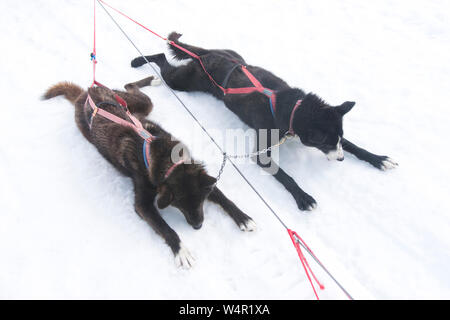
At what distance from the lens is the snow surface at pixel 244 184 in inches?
94.9

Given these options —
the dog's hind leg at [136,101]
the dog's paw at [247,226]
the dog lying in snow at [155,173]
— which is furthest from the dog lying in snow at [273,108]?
the dog lying in snow at [155,173]

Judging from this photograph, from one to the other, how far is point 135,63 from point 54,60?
4.45 ft

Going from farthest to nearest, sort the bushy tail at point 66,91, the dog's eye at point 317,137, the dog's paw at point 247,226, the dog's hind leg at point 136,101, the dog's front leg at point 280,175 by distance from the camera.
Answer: the bushy tail at point 66,91
the dog's hind leg at point 136,101
the dog's front leg at point 280,175
the dog's eye at point 317,137
the dog's paw at point 247,226

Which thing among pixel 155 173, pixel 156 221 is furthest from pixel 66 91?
pixel 156 221

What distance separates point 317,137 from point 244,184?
94 centimetres

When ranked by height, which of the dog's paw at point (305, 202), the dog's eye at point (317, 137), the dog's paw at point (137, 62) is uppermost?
the dog's eye at point (317, 137)

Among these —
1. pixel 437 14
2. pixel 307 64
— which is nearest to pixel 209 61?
pixel 307 64

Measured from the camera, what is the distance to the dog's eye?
2744 mm

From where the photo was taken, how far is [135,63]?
4566 millimetres

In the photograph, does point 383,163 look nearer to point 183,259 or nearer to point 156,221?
point 183,259

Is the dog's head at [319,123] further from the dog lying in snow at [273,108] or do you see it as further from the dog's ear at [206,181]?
the dog's ear at [206,181]

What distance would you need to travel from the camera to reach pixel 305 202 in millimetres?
2842

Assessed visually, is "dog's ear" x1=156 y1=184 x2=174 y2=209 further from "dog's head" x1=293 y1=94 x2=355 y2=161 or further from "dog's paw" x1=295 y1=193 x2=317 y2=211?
"dog's head" x1=293 y1=94 x2=355 y2=161
